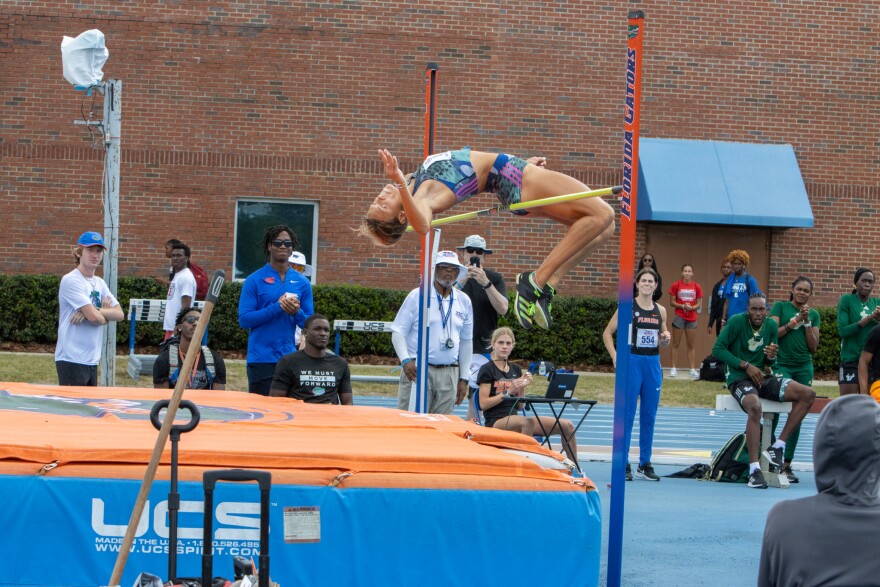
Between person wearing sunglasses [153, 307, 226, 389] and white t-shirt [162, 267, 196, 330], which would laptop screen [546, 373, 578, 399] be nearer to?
person wearing sunglasses [153, 307, 226, 389]

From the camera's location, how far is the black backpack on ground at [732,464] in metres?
9.20

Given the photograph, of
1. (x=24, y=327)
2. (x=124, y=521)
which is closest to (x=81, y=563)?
(x=124, y=521)

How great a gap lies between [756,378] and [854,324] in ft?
5.01

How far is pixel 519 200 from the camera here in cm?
575

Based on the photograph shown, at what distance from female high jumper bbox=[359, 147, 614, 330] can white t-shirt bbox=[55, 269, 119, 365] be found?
293cm

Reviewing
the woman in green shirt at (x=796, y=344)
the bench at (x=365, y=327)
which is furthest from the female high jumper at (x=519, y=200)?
the bench at (x=365, y=327)

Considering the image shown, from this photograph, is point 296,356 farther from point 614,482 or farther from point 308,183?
point 308,183

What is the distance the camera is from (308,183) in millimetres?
16656

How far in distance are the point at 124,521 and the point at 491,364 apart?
455cm

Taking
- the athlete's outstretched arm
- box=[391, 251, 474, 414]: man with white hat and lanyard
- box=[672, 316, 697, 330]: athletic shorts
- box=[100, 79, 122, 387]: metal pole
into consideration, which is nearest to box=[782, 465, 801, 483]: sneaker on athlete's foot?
box=[391, 251, 474, 414]: man with white hat and lanyard

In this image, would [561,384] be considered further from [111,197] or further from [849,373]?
[111,197]

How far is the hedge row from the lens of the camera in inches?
598

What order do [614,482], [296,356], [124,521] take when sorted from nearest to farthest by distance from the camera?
[124,521]
[614,482]
[296,356]

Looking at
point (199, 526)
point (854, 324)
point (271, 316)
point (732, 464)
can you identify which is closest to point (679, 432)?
point (854, 324)
